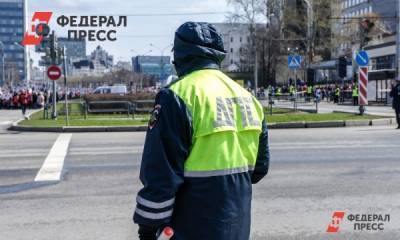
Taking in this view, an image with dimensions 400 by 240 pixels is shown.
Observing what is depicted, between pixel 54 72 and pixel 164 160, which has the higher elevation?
pixel 54 72

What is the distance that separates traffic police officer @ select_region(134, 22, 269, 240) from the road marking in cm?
664

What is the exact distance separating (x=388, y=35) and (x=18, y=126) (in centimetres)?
6463

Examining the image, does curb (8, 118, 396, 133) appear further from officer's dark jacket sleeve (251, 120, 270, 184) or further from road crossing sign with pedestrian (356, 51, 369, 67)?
officer's dark jacket sleeve (251, 120, 270, 184)

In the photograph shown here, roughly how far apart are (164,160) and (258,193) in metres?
5.15

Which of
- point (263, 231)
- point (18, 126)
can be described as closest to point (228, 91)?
point (263, 231)

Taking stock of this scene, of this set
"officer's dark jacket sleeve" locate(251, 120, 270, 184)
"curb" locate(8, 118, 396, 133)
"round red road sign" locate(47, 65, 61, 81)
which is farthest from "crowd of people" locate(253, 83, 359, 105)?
"officer's dark jacket sleeve" locate(251, 120, 270, 184)

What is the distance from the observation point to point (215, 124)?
288 centimetres

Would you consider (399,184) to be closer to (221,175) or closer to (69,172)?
(69,172)

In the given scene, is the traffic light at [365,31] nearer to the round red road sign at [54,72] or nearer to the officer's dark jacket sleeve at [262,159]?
the round red road sign at [54,72]

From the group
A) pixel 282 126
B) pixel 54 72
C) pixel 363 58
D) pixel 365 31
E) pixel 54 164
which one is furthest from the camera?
pixel 365 31

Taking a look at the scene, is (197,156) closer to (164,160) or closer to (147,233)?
(164,160)

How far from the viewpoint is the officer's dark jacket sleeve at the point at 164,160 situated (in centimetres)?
275

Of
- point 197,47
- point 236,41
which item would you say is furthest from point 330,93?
point 236,41

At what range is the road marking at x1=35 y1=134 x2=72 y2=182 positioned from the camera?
30.8ft
